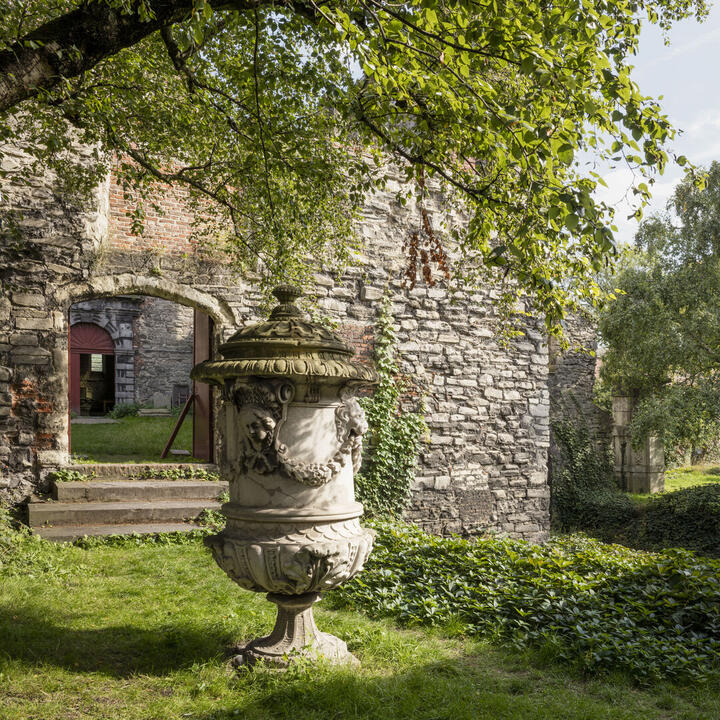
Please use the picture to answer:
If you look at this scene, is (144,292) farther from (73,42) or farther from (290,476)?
(290,476)

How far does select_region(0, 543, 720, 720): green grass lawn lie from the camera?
9.71 ft

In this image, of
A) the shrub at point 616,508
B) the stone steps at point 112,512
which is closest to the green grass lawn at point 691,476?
the shrub at point 616,508

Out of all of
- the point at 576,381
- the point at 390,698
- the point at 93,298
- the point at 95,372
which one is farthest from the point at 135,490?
the point at 95,372

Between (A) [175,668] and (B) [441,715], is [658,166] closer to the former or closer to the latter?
(B) [441,715]

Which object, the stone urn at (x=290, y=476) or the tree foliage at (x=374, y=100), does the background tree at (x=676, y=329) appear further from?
the stone urn at (x=290, y=476)

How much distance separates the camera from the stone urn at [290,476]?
321cm

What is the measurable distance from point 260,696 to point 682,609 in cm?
305

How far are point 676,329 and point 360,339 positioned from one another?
760 cm

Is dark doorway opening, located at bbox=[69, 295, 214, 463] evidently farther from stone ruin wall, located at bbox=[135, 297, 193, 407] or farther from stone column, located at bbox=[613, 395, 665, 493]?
stone column, located at bbox=[613, 395, 665, 493]

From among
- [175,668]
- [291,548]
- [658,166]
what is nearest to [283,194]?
[658,166]

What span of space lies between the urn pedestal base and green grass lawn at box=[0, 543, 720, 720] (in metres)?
0.10

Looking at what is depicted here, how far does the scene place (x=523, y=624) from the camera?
4180mm

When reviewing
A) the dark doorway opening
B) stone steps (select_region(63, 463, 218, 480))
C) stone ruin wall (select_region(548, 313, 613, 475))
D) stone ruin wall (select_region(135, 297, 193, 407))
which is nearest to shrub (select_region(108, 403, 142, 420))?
the dark doorway opening

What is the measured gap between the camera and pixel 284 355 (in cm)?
341
